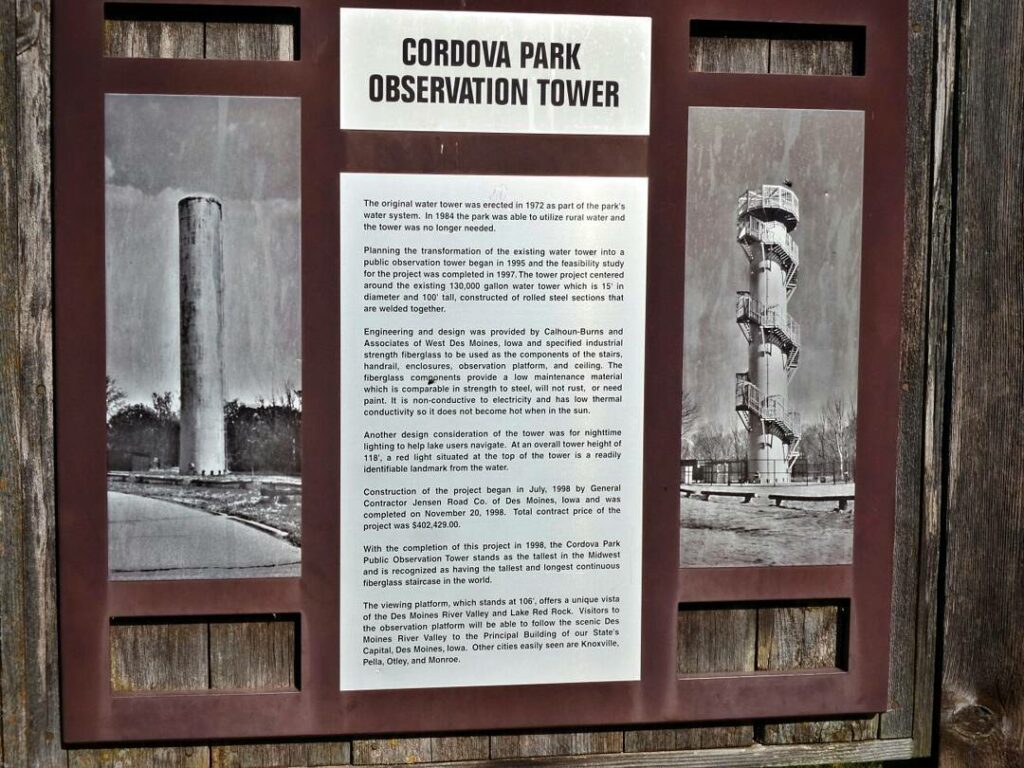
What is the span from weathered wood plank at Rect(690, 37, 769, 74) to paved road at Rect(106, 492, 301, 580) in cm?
163

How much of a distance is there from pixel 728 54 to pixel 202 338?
1.52 metres

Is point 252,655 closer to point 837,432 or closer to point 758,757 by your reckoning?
point 758,757

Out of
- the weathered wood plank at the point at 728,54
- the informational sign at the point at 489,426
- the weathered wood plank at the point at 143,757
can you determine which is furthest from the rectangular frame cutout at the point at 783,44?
the weathered wood plank at the point at 143,757

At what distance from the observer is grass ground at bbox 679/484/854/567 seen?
238 centimetres

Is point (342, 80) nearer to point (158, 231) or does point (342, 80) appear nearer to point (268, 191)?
point (268, 191)

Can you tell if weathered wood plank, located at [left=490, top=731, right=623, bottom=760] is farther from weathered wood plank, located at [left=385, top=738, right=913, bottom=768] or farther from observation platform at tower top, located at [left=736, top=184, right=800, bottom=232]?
observation platform at tower top, located at [left=736, top=184, right=800, bottom=232]

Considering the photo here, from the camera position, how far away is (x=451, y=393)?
88.9 inches

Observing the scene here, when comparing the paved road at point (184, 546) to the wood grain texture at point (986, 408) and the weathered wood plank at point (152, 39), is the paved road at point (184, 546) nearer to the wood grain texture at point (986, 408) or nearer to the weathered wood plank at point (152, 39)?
the weathered wood plank at point (152, 39)

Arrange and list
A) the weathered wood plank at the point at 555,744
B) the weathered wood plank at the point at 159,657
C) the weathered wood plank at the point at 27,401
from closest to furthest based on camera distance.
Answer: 1. the weathered wood plank at the point at 27,401
2. the weathered wood plank at the point at 159,657
3. the weathered wood plank at the point at 555,744

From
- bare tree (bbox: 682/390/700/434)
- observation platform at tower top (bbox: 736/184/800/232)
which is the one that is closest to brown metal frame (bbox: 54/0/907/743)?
bare tree (bbox: 682/390/700/434)

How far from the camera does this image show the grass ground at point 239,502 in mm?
2258

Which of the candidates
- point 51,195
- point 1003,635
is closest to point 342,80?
point 51,195

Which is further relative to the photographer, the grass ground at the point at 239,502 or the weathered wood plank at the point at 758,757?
the weathered wood plank at the point at 758,757

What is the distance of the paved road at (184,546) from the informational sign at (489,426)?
0.66ft
